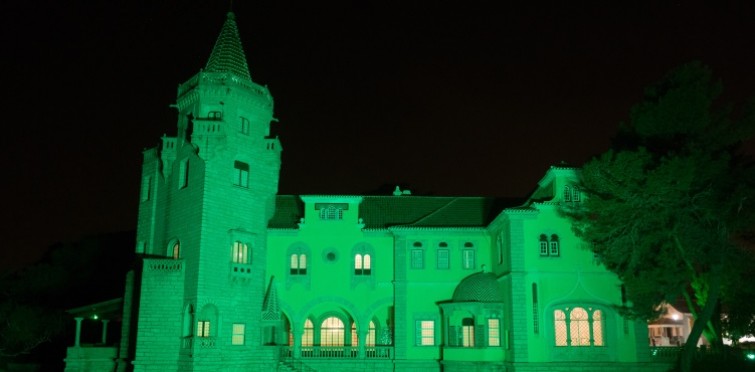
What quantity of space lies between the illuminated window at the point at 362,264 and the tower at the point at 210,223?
18.1ft

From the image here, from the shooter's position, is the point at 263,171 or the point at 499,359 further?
the point at 263,171

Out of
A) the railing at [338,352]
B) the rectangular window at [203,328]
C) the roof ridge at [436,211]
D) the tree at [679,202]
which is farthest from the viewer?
the roof ridge at [436,211]

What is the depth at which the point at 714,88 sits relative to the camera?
113 feet

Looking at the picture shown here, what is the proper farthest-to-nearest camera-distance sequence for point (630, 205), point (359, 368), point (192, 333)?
1. point (359, 368)
2. point (192, 333)
3. point (630, 205)

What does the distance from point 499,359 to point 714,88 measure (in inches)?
677

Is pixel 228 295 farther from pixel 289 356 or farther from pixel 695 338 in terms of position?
pixel 695 338

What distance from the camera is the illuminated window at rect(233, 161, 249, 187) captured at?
40.3 metres

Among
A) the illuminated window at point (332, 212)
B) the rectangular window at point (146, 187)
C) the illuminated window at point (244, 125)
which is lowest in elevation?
the illuminated window at point (332, 212)

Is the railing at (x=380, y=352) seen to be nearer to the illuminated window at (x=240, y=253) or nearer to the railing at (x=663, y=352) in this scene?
the illuminated window at (x=240, y=253)

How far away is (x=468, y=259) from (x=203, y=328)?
50.6 ft

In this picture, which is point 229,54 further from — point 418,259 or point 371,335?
point 371,335

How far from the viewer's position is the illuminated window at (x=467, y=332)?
4034 cm

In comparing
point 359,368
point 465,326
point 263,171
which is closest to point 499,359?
point 465,326

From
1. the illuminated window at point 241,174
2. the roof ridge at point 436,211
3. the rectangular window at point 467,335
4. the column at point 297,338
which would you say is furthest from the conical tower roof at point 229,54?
the rectangular window at point 467,335
